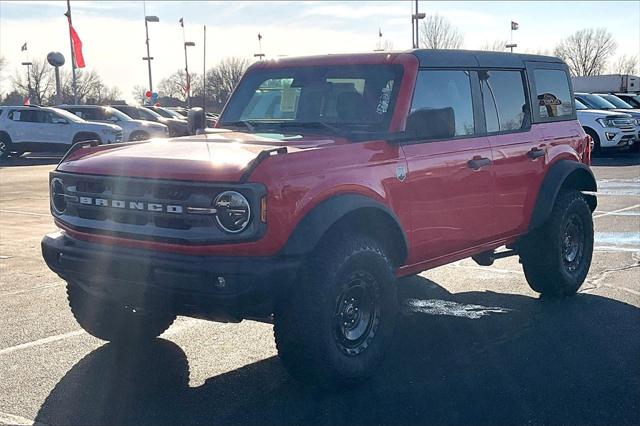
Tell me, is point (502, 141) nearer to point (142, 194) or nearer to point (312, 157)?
point (312, 157)

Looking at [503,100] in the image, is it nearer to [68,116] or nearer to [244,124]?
[244,124]

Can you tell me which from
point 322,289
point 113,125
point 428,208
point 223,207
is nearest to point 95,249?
point 223,207

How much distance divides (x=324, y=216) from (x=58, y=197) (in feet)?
5.73

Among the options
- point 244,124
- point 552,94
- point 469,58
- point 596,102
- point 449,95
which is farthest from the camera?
point 596,102

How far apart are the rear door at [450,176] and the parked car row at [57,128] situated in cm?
1905

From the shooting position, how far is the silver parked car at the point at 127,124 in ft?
82.5

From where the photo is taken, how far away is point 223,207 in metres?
4.30

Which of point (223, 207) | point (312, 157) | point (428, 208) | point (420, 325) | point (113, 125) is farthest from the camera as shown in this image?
point (113, 125)

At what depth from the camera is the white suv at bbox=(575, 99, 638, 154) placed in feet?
72.9

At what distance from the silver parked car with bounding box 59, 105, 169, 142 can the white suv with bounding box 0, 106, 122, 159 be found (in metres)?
0.98

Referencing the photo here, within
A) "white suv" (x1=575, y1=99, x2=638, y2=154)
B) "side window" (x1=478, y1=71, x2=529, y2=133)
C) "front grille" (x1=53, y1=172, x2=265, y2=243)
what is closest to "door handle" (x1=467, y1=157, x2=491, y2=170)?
Result: "side window" (x1=478, y1=71, x2=529, y2=133)

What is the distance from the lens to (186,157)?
4578mm

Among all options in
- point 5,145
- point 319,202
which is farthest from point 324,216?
point 5,145

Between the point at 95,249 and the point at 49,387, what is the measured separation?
33.0 inches
